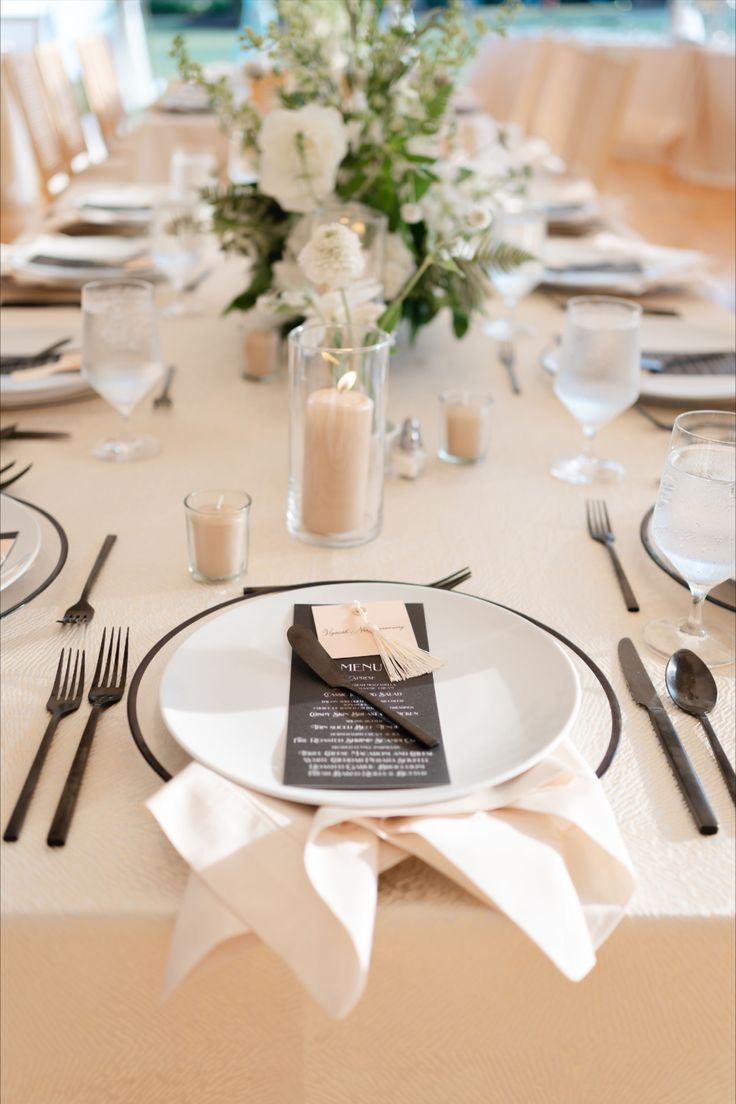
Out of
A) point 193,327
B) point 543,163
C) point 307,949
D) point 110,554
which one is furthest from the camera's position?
point 543,163

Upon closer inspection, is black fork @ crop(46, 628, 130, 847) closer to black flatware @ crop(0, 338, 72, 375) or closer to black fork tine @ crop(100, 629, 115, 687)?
black fork tine @ crop(100, 629, 115, 687)

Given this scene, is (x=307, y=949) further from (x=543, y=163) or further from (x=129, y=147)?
(x=129, y=147)

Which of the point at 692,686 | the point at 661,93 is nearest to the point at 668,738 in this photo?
the point at 692,686

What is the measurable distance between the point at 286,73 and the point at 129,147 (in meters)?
2.50

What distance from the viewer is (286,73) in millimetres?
1569

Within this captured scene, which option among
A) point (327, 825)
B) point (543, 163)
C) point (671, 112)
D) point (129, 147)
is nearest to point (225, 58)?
point (671, 112)

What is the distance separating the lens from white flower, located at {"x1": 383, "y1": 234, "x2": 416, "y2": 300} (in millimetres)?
1446

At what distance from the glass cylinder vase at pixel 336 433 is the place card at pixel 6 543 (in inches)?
10.8

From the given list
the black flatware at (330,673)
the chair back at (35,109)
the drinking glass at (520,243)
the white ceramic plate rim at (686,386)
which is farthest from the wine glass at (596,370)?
the chair back at (35,109)

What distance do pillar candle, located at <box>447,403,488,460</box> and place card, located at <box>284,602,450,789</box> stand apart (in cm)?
48

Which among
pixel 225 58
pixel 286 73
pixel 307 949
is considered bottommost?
pixel 225 58

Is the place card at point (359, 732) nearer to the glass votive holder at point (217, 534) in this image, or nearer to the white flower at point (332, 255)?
the glass votive holder at point (217, 534)

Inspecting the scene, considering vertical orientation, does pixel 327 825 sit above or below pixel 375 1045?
above

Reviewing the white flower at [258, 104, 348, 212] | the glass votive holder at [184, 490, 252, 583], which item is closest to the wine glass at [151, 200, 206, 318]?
the white flower at [258, 104, 348, 212]
